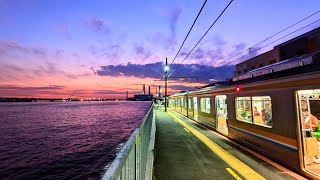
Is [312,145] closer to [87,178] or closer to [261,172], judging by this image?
[261,172]

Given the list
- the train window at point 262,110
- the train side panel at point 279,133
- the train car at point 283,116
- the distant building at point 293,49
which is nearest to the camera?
the train car at point 283,116

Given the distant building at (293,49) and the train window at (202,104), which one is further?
the distant building at (293,49)

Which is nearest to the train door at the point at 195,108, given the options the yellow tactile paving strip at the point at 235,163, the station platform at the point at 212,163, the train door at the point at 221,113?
the train door at the point at 221,113

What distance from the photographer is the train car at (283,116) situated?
304 inches

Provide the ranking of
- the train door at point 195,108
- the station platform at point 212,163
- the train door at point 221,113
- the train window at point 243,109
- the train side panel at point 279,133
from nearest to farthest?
the station platform at point 212,163 < the train side panel at point 279,133 < the train window at point 243,109 < the train door at point 221,113 < the train door at point 195,108

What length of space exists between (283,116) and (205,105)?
11923mm

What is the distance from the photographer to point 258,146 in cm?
1050

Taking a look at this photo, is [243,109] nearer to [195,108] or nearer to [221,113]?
[221,113]

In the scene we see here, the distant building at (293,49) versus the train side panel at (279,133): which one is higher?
the distant building at (293,49)

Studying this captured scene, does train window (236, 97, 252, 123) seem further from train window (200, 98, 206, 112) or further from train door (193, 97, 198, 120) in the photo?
train door (193, 97, 198, 120)

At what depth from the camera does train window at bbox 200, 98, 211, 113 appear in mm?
19500

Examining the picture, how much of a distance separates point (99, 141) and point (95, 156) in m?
8.25

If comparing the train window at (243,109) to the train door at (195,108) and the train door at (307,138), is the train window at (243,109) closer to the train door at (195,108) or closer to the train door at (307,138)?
the train door at (307,138)

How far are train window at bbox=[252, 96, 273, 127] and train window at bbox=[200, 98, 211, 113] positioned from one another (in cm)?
831
